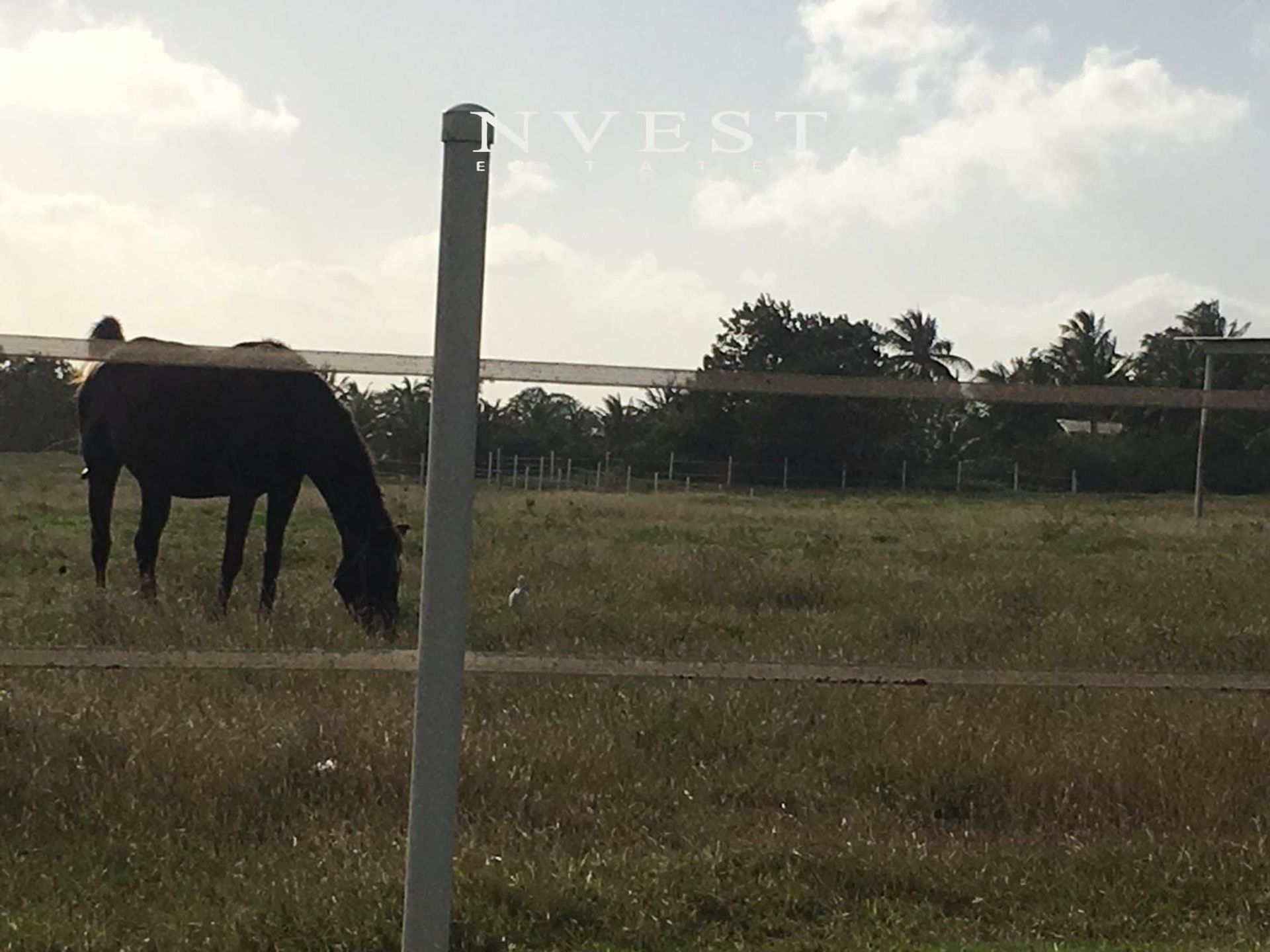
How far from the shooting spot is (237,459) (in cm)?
627

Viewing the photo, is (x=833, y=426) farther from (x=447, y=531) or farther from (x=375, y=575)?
Answer: (x=375, y=575)

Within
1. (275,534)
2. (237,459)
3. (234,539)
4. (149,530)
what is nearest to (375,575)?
(275,534)

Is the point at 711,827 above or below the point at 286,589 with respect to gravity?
below

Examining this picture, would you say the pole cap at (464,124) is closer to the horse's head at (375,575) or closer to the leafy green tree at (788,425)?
the leafy green tree at (788,425)

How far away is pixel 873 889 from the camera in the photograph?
321 cm

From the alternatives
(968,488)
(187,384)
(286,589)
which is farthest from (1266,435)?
(187,384)

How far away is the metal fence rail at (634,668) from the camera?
2.99m

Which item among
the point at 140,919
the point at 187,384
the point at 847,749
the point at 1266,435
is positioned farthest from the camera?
the point at 187,384

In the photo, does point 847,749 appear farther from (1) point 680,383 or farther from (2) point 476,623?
(1) point 680,383

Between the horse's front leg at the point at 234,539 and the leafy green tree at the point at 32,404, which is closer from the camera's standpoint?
the leafy green tree at the point at 32,404

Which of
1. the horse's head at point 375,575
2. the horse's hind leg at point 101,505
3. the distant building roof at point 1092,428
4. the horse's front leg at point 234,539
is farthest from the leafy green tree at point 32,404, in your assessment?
the distant building roof at point 1092,428

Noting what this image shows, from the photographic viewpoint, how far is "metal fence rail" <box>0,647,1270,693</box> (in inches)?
118

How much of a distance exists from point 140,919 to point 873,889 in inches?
70.3

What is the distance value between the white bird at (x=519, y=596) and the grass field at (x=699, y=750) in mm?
47
